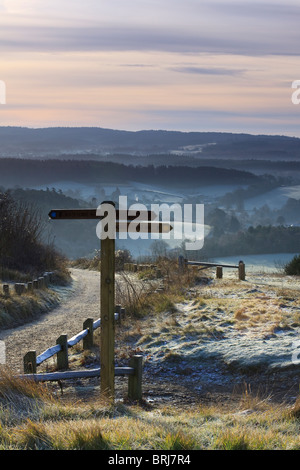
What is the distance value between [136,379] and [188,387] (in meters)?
1.33

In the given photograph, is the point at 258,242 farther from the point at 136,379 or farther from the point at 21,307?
the point at 136,379

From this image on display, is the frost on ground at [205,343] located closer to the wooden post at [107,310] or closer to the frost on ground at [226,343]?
the frost on ground at [226,343]

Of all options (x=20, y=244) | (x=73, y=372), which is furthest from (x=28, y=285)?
(x=73, y=372)

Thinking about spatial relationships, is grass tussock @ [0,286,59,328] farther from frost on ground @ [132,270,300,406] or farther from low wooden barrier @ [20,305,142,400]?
frost on ground @ [132,270,300,406]

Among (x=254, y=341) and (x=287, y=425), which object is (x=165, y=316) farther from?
(x=287, y=425)

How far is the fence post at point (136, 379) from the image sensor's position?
8.05 meters

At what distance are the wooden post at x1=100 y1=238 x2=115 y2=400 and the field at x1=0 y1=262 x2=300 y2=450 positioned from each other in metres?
0.31

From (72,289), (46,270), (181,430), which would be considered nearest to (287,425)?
(181,430)

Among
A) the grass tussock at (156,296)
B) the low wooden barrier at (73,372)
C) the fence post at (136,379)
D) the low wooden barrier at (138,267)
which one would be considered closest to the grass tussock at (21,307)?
the grass tussock at (156,296)

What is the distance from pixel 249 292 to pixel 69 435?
35.3 ft

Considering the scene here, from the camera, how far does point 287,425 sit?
20.4ft

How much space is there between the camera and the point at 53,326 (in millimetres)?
13945
